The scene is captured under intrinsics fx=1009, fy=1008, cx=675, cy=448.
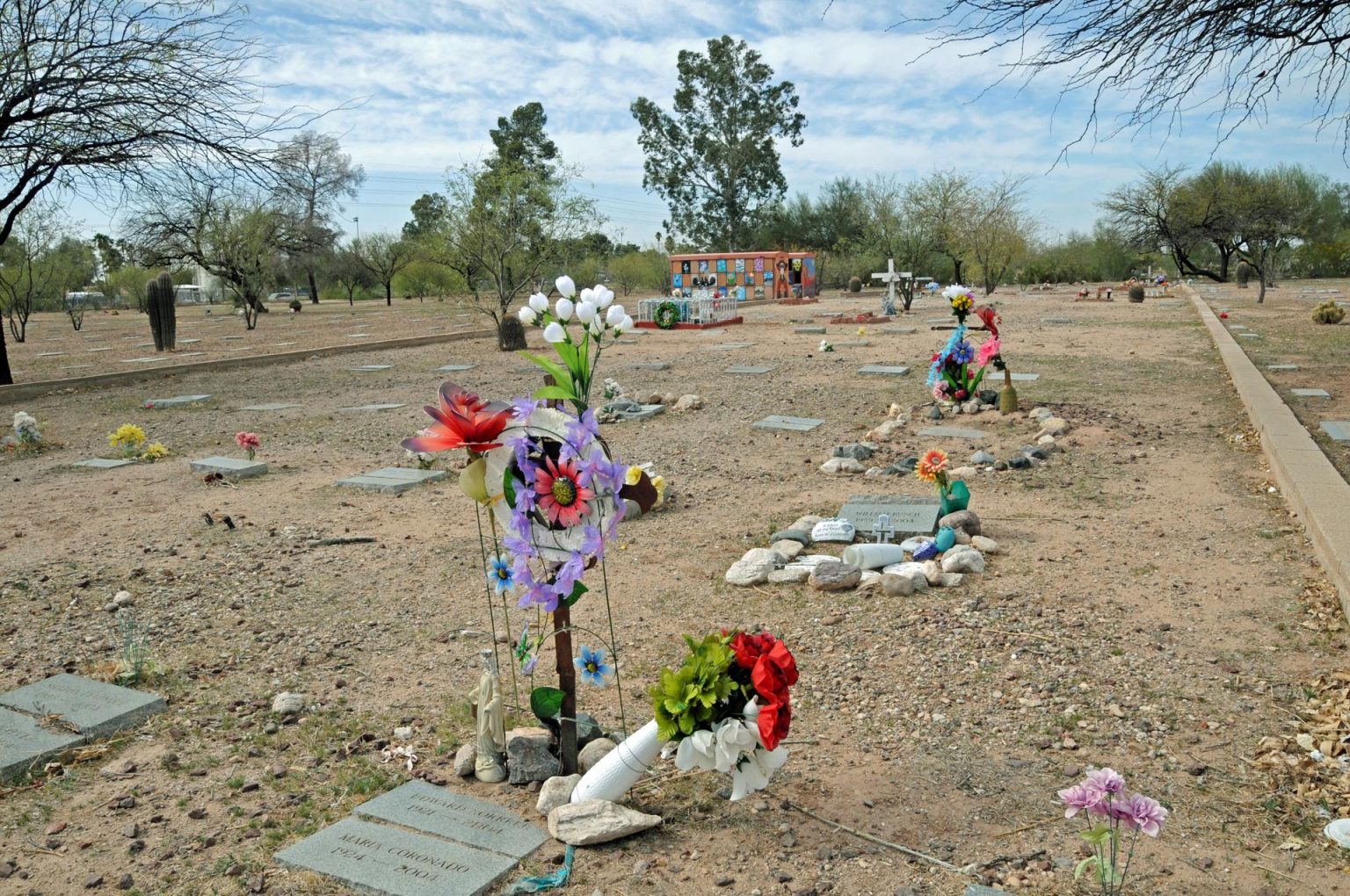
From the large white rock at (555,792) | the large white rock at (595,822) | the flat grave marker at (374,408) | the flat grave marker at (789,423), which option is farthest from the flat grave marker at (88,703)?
the flat grave marker at (374,408)

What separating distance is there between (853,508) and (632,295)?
36.0 meters

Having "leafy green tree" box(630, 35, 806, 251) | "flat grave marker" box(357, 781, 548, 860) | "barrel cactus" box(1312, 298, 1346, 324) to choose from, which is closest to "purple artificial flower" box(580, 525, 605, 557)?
"flat grave marker" box(357, 781, 548, 860)

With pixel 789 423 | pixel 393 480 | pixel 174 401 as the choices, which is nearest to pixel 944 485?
pixel 789 423

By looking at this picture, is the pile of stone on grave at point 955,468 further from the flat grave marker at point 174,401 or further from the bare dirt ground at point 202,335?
the bare dirt ground at point 202,335

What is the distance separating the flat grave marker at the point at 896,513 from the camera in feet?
17.2

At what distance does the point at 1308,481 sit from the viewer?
5688mm

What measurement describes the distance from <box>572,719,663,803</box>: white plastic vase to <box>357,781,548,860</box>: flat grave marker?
172 millimetres

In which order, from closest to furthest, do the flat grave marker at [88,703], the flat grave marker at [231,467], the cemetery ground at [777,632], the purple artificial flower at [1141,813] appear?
the purple artificial flower at [1141,813]
the cemetery ground at [777,632]
the flat grave marker at [88,703]
the flat grave marker at [231,467]

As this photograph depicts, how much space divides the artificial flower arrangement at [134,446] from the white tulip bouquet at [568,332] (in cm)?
651

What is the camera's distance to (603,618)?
4406 mm

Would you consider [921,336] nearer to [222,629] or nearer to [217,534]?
[217,534]

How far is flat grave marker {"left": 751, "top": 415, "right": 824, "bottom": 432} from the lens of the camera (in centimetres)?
884

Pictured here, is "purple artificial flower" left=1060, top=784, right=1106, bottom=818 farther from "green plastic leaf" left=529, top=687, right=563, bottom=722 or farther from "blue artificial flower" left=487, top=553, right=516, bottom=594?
"blue artificial flower" left=487, top=553, right=516, bottom=594

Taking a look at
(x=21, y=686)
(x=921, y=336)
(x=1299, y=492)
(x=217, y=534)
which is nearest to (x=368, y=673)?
(x=21, y=686)
